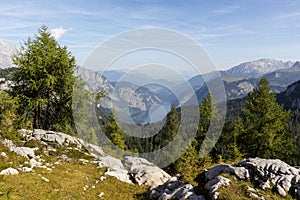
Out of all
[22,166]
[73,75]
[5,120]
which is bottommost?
[22,166]

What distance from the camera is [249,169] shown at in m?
14.3

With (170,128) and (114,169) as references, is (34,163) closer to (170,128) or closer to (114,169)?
(114,169)

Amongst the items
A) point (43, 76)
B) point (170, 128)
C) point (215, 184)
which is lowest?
point (170, 128)

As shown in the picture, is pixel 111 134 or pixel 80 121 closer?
pixel 80 121

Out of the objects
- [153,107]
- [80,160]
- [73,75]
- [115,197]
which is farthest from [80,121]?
[115,197]

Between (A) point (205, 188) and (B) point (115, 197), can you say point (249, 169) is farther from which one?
(B) point (115, 197)

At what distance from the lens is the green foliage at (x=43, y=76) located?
1118 inches

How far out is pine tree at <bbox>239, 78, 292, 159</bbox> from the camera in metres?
33.9

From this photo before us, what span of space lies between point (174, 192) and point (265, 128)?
23949 millimetres

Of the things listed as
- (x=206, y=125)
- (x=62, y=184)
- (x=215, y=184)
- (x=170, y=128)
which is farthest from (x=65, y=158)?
(x=170, y=128)

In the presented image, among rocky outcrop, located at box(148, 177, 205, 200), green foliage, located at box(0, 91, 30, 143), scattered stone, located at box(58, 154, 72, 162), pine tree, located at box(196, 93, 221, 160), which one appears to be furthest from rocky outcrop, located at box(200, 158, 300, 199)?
pine tree, located at box(196, 93, 221, 160)

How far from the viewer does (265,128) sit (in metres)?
33.8

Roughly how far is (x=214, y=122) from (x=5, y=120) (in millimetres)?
31173

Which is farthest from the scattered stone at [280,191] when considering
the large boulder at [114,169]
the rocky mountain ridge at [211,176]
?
the large boulder at [114,169]
